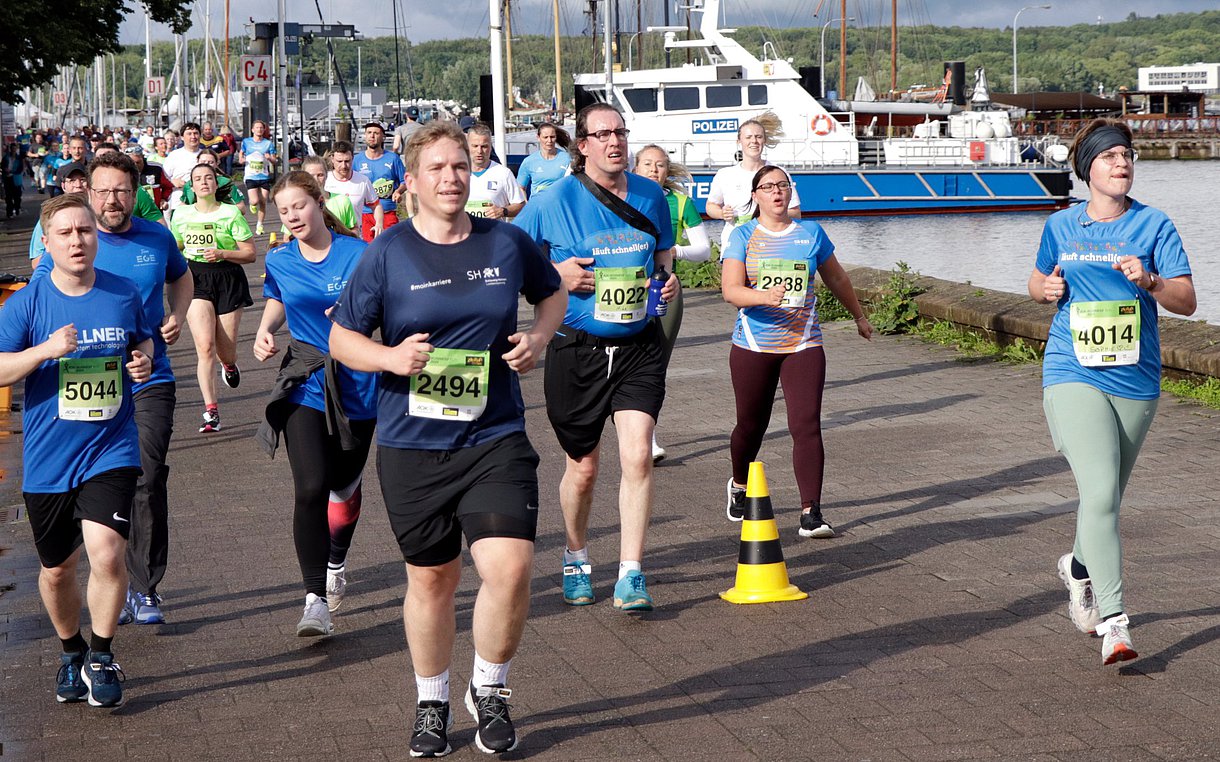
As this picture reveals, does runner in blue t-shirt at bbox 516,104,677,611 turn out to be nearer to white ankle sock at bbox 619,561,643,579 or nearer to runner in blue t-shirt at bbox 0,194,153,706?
white ankle sock at bbox 619,561,643,579

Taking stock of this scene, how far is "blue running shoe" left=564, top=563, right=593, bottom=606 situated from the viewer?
685cm

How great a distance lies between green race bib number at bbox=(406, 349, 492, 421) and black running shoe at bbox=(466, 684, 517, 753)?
866 mm

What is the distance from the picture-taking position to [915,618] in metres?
6.49

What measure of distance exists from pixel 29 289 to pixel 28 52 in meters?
29.8

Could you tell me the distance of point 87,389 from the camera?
18.4 ft

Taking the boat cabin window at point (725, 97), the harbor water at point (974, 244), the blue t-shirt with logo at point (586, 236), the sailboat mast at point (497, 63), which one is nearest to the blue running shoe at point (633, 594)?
the blue t-shirt with logo at point (586, 236)

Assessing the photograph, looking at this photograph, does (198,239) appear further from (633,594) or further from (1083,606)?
(1083,606)

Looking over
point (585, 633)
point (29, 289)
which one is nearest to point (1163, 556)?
point (585, 633)

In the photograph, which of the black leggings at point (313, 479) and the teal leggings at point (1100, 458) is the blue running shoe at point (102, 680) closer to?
the black leggings at point (313, 479)

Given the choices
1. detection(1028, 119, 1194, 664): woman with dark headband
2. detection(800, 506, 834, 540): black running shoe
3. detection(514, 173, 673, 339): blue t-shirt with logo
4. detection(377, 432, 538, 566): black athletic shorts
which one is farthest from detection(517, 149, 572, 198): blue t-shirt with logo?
detection(377, 432, 538, 566): black athletic shorts

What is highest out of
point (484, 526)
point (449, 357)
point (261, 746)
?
point (449, 357)

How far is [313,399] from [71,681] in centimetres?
149

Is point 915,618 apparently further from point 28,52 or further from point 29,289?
point 28,52

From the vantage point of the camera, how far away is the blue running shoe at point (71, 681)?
18.4 feet
